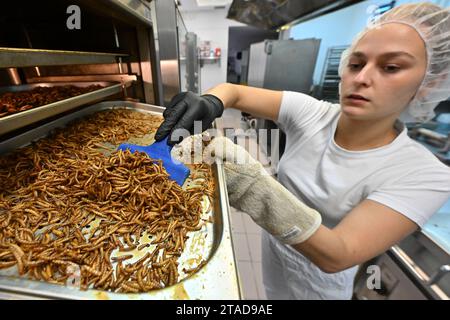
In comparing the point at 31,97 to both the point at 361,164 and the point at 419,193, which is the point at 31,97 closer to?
the point at 361,164

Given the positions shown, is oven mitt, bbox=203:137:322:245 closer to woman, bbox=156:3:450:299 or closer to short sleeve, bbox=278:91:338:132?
woman, bbox=156:3:450:299

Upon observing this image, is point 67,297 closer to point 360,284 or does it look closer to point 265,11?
point 360,284

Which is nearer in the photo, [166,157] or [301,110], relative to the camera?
[166,157]

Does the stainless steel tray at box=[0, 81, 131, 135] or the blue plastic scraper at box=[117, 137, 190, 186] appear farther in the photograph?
the blue plastic scraper at box=[117, 137, 190, 186]

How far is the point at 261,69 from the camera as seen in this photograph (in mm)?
→ 4012

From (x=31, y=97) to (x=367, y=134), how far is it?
74.6 inches

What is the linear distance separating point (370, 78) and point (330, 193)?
590 millimetres

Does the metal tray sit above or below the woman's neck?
below

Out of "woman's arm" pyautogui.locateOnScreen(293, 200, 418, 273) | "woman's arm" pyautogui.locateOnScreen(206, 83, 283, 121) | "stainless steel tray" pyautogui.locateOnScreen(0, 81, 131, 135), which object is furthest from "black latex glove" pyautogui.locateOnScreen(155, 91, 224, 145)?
"woman's arm" pyautogui.locateOnScreen(293, 200, 418, 273)

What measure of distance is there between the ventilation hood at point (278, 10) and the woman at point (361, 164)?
7.12ft

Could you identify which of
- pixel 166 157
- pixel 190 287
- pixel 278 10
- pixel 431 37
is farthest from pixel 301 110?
pixel 278 10

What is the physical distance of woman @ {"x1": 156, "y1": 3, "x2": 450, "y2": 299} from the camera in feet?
2.59

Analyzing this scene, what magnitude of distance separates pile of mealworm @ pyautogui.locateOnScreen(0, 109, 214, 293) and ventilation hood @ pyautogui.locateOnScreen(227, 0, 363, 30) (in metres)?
3.11

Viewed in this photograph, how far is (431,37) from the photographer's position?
0.87 meters
